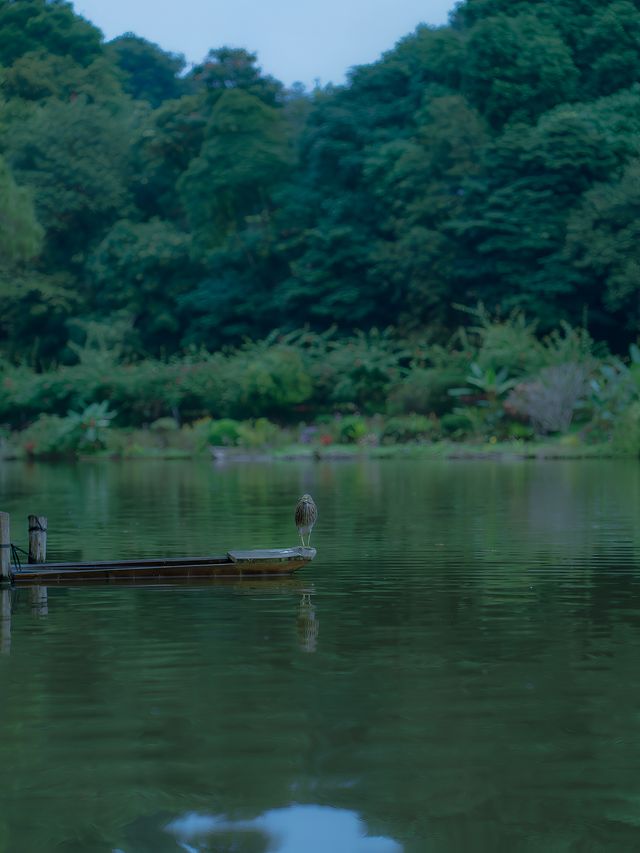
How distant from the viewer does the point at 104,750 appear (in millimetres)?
7352

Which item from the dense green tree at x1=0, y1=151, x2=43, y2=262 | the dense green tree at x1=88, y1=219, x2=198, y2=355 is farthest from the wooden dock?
the dense green tree at x1=88, y1=219, x2=198, y2=355

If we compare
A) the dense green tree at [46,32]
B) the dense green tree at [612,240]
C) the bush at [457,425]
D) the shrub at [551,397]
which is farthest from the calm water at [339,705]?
the dense green tree at [46,32]

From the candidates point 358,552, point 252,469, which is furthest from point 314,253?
point 358,552

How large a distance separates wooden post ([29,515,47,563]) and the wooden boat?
63 centimetres

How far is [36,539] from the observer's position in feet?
50.3

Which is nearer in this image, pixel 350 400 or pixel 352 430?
pixel 352 430

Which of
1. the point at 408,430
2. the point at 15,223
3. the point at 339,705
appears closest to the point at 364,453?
the point at 408,430

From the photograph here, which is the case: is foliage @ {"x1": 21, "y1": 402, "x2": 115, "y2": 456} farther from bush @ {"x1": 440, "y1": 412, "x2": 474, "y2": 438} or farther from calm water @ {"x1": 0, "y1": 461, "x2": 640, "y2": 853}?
calm water @ {"x1": 0, "y1": 461, "x2": 640, "y2": 853}

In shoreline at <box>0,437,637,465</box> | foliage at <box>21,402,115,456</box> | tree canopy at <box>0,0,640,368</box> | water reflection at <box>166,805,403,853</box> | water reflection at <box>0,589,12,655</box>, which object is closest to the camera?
water reflection at <box>166,805,403,853</box>

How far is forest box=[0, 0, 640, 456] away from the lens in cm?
5259

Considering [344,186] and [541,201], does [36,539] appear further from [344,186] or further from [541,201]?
[344,186]

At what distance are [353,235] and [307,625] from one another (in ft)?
168

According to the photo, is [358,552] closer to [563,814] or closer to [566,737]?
[566,737]

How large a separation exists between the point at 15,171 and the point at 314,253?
52.3ft
